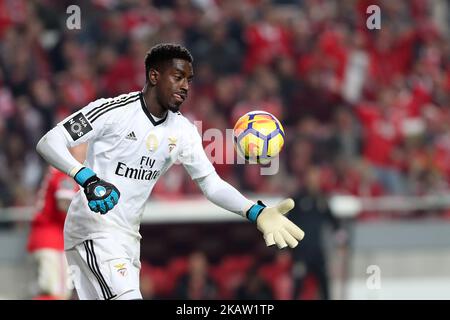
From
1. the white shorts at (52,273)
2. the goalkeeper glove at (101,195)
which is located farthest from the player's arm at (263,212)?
the white shorts at (52,273)

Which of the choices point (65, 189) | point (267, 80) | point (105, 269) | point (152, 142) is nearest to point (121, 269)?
point (105, 269)

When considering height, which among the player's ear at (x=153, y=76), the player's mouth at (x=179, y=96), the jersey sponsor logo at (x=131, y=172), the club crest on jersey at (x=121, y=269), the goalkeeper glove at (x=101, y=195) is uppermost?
the player's ear at (x=153, y=76)

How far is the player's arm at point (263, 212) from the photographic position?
6.77 metres

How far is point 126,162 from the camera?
714 cm

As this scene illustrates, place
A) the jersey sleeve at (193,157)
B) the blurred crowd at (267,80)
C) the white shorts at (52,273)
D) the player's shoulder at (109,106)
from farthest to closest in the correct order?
the blurred crowd at (267,80) < the white shorts at (52,273) < the jersey sleeve at (193,157) < the player's shoulder at (109,106)

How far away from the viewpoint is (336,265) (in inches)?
515

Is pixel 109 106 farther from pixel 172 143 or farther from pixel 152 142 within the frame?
pixel 172 143

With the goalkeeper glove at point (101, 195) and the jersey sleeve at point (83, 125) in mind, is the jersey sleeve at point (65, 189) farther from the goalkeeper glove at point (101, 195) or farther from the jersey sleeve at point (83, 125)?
the goalkeeper glove at point (101, 195)

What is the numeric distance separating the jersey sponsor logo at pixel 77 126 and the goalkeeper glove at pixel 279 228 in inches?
47.8

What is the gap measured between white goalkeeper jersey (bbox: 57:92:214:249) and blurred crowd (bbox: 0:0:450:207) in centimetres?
533

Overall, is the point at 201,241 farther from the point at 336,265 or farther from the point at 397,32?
the point at 397,32

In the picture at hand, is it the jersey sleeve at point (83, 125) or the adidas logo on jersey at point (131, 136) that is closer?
the jersey sleeve at point (83, 125)
